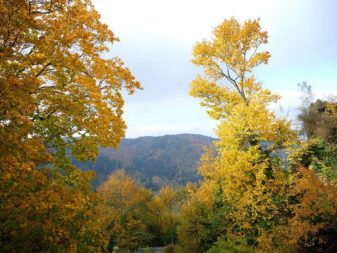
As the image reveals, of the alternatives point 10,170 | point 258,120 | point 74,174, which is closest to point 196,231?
point 258,120

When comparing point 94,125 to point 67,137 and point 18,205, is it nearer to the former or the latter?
point 67,137

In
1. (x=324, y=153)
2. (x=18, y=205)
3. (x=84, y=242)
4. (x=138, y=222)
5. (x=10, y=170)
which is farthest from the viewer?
(x=138, y=222)

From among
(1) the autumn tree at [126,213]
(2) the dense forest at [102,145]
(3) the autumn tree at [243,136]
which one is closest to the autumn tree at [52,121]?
(2) the dense forest at [102,145]

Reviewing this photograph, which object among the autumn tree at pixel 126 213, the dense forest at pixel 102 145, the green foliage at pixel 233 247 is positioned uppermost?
the dense forest at pixel 102 145

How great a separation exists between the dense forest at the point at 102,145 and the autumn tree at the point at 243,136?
0.07 metres

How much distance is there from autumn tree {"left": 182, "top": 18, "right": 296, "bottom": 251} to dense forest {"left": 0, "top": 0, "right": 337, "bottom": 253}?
2.9 inches

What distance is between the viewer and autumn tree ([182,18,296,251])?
1805cm

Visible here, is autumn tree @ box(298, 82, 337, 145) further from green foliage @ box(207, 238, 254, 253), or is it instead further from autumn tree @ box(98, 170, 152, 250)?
autumn tree @ box(98, 170, 152, 250)

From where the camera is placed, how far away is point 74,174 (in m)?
9.13

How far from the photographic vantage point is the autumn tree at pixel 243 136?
59.2 ft

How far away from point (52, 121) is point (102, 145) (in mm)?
1660

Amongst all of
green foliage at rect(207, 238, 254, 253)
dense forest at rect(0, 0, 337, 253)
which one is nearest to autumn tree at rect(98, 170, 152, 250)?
dense forest at rect(0, 0, 337, 253)

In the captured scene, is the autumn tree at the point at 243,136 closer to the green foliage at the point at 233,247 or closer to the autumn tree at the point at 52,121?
the green foliage at the point at 233,247

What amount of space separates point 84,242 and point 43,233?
1.47 metres
